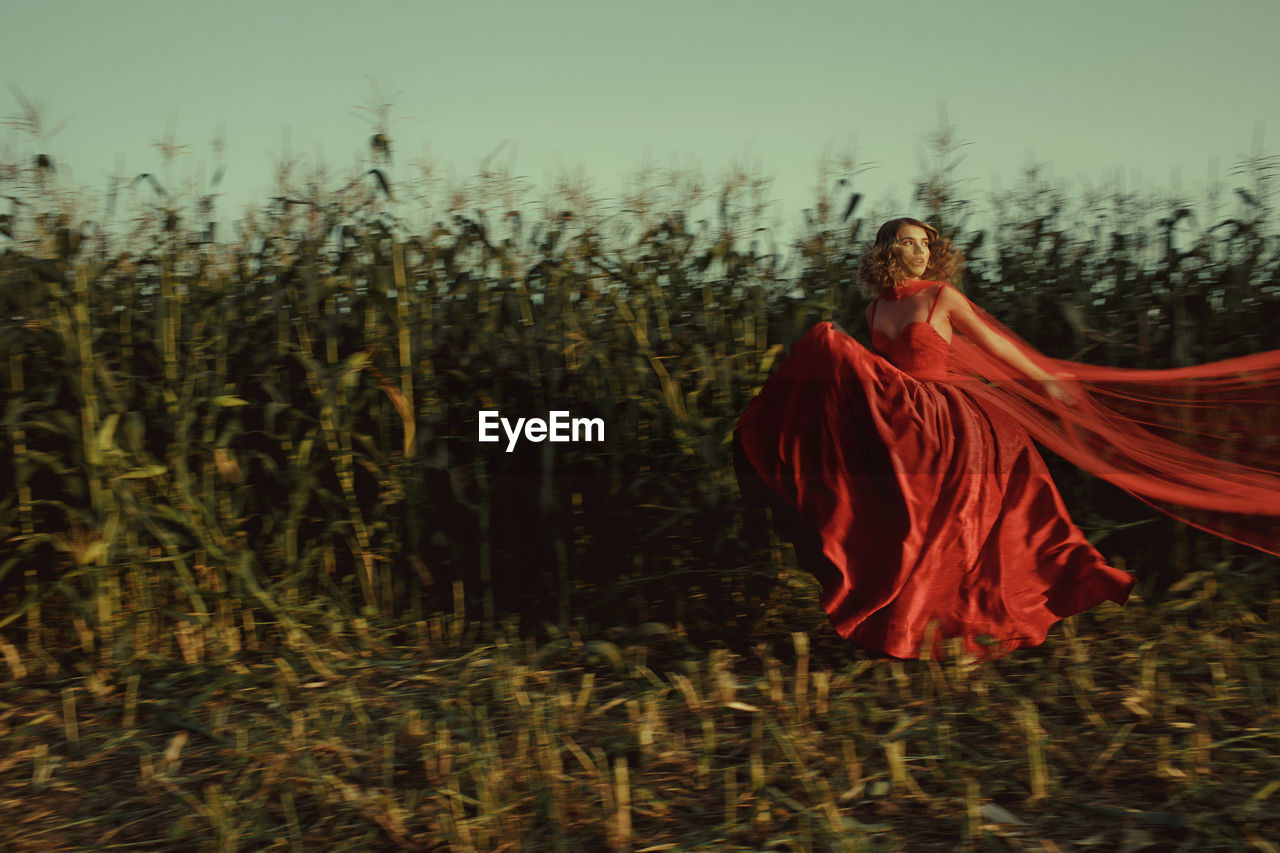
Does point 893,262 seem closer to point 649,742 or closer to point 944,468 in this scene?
point 944,468

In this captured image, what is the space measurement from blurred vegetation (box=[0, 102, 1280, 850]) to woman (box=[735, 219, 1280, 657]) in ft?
0.68

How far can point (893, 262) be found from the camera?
133 inches

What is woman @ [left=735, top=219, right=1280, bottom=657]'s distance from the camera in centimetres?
320

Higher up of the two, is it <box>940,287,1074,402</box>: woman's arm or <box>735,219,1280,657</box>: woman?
<box>940,287,1074,402</box>: woman's arm

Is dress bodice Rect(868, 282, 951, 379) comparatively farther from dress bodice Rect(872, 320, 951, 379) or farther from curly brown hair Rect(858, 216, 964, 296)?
curly brown hair Rect(858, 216, 964, 296)

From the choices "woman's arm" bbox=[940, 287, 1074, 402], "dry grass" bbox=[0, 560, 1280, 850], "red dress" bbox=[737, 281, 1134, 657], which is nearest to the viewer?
"dry grass" bbox=[0, 560, 1280, 850]

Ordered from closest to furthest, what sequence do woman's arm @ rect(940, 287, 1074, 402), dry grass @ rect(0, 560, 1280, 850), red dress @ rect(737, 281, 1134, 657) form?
dry grass @ rect(0, 560, 1280, 850), red dress @ rect(737, 281, 1134, 657), woman's arm @ rect(940, 287, 1074, 402)

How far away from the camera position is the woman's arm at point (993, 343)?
10.9 feet

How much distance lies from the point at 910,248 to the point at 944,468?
770 mm

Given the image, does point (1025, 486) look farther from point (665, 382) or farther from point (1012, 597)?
point (665, 382)

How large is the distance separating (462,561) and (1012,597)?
2.00 meters

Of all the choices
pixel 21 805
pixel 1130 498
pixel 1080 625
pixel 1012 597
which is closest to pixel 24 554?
pixel 21 805

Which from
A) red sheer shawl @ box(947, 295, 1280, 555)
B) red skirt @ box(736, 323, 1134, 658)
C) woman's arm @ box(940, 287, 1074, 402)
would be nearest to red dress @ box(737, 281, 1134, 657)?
red skirt @ box(736, 323, 1134, 658)

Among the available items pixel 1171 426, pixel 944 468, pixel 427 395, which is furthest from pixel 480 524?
pixel 1171 426
